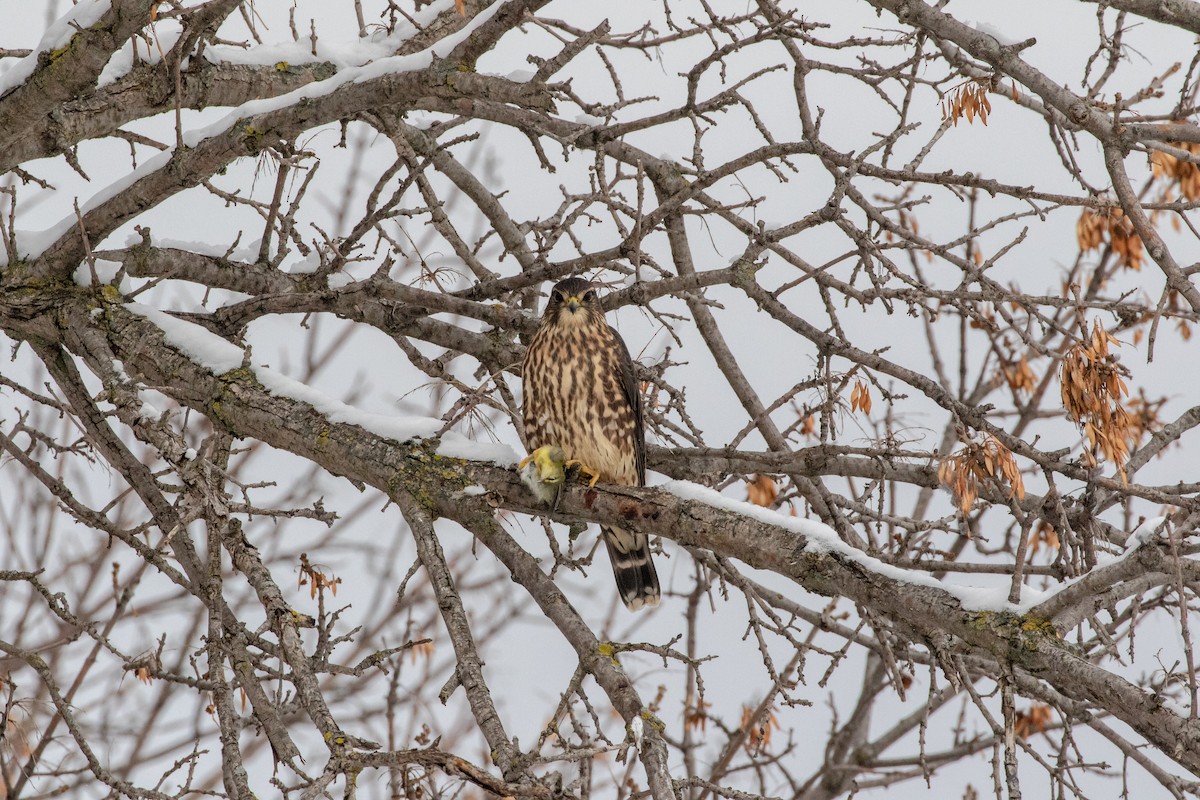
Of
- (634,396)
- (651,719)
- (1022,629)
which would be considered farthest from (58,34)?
(1022,629)

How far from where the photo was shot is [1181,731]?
2055 mm

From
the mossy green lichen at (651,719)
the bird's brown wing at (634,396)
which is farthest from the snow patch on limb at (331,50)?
the mossy green lichen at (651,719)

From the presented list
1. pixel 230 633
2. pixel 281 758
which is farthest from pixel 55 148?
pixel 281 758

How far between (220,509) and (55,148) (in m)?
1.97

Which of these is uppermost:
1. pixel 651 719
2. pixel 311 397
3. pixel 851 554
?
pixel 311 397

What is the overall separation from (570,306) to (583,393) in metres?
0.36

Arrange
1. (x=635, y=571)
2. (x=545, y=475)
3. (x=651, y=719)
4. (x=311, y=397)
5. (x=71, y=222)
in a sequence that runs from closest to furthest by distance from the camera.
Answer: (x=651, y=719)
(x=545, y=475)
(x=311, y=397)
(x=71, y=222)
(x=635, y=571)

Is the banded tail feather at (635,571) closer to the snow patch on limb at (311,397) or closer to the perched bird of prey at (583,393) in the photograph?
the perched bird of prey at (583,393)

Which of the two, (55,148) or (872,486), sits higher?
(55,148)

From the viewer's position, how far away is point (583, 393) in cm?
468

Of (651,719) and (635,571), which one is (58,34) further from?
(635,571)

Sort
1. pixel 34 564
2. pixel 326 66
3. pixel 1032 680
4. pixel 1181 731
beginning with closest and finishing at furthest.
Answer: pixel 1181 731, pixel 1032 680, pixel 326 66, pixel 34 564

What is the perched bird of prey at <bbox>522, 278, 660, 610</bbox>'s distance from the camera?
4629 mm

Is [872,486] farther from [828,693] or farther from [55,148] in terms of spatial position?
[55,148]
